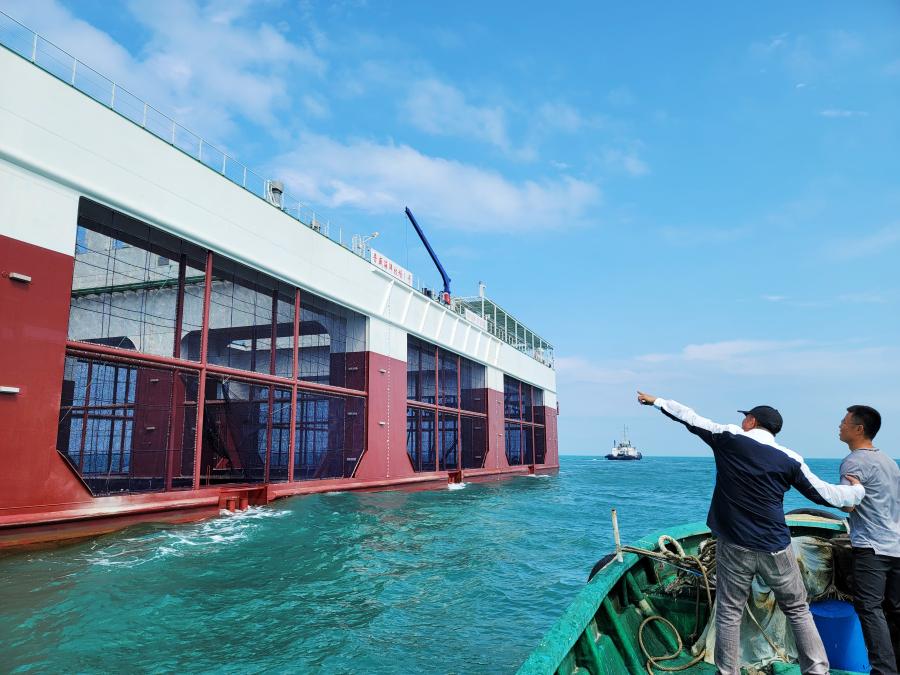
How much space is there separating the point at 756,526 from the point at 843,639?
1.78 metres

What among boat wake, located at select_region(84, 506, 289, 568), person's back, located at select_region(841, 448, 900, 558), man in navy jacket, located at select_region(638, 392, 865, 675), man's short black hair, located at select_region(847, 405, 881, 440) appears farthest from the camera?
boat wake, located at select_region(84, 506, 289, 568)

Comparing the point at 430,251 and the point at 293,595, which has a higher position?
the point at 430,251

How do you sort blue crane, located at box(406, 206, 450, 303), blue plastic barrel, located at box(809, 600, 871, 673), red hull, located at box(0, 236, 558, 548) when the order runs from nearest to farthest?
blue plastic barrel, located at box(809, 600, 871, 673), red hull, located at box(0, 236, 558, 548), blue crane, located at box(406, 206, 450, 303)

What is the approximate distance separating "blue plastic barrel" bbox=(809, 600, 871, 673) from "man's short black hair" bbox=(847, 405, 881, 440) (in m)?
1.50

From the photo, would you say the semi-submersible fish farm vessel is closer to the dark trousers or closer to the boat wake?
the boat wake

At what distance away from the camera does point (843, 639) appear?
420 cm

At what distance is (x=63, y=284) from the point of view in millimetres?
10789

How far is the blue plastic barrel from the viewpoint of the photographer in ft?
13.6

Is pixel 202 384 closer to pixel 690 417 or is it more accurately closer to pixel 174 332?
pixel 174 332

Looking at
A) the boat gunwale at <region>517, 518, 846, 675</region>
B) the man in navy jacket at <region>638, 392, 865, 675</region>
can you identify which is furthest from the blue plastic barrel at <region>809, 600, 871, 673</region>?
the boat gunwale at <region>517, 518, 846, 675</region>

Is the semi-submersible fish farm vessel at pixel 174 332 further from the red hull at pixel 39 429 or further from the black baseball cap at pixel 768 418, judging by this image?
the black baseball cap at pixel 768 418

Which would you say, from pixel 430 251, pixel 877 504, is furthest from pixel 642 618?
pixel 430 251

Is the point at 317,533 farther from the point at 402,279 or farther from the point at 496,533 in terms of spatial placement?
the point at 402,279

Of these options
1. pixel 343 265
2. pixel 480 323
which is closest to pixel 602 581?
pixel 343 265
